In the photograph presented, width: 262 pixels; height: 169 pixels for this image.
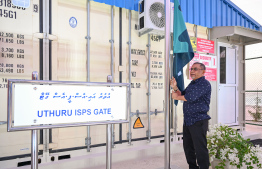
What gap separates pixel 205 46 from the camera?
561 centimetres

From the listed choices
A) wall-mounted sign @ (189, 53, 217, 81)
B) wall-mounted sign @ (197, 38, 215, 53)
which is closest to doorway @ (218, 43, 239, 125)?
wall-mounted sign @ (189, 53, 217, 81)

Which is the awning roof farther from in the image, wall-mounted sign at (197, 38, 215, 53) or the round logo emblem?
the round logo emblem

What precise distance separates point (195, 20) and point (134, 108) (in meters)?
2.93

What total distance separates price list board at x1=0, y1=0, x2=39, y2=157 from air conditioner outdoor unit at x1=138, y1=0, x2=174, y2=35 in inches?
81.2

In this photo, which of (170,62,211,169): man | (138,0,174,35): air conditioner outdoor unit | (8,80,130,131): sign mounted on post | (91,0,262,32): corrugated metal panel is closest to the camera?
(8,80,130,131): sign mounted on post

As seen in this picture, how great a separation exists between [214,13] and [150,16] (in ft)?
8.36

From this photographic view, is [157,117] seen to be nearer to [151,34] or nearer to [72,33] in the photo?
[151,34]

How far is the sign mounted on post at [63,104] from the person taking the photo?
6.15ft

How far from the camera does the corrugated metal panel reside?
527cm

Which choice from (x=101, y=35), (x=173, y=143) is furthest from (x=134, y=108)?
(x=101, y=35)

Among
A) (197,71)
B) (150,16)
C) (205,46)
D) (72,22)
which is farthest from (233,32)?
(72,22)

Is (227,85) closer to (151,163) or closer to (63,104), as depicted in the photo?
(151,163)

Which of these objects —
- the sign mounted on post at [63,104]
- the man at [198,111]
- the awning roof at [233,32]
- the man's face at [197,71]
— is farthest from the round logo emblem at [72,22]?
the awning roof at [233,32]

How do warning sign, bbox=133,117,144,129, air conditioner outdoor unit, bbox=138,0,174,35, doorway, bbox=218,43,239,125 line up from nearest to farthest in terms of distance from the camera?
air conditioner outdoor unit, bbox=138,0,174,35, warning sign, bbox=133,117,144,129, doorway, bbox=218,43,239,125
